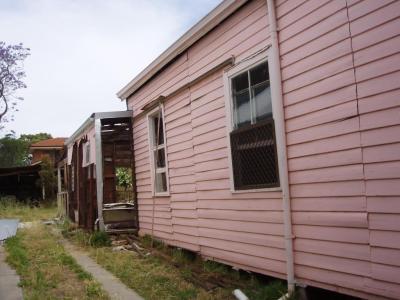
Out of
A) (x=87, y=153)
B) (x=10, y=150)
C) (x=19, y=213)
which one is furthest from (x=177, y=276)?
(x=10, y=150)

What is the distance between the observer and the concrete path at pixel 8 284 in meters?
6.22

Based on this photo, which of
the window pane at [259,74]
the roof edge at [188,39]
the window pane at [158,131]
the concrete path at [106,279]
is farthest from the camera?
the window pane at [158,131]

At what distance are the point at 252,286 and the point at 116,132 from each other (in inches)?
289

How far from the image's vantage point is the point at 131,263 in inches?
326

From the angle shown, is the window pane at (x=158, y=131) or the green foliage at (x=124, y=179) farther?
the green foliage at (x=124, y=179)

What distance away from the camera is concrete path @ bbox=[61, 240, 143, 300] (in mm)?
6113

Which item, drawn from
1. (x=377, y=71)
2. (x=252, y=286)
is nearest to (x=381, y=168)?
(x=377, y=71)

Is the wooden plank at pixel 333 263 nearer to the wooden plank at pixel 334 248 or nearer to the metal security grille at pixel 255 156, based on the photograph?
the wooden plank at pixel 334 248

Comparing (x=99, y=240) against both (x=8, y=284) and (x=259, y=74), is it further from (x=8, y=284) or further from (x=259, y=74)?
(x=259, y=74)

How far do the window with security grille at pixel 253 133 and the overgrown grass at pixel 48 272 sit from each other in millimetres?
2372

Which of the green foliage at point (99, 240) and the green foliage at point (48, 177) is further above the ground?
the green foliage at point (48, 177)

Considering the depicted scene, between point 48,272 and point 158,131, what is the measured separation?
325 centimetres

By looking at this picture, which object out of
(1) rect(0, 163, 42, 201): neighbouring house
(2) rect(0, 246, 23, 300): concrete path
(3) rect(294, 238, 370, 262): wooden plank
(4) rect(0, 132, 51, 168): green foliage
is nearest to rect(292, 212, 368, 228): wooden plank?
(3) rect(294, 238, 370, 262): wooden plank

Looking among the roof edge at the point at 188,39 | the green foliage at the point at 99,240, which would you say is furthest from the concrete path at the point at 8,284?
the roof edge at the point at 188,39
